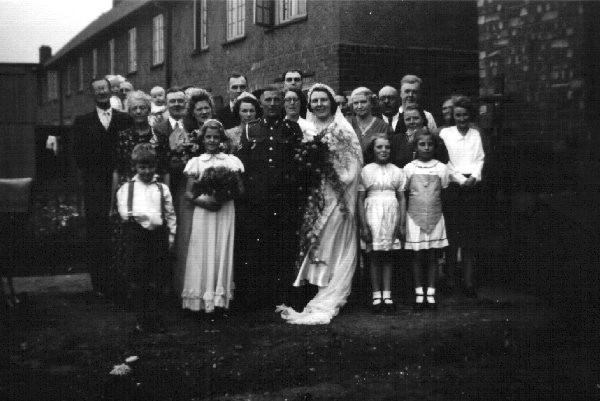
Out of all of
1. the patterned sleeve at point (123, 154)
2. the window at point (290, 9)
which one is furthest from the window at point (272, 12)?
the patterned sleeve at point (123, 154)

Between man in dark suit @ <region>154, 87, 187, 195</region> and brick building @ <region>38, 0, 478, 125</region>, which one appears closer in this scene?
man in dark suit @ <region>154, 87, 187, 195</region>

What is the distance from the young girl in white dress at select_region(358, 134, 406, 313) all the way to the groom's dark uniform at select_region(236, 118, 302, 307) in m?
0.63

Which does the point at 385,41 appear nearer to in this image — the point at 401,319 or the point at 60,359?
the point at 401,319

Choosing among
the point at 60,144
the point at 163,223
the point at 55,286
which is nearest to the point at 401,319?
the point at 163,223

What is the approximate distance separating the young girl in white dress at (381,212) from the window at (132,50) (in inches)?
801

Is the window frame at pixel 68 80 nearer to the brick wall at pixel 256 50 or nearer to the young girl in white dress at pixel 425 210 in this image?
the brick wall at pixel 256 50

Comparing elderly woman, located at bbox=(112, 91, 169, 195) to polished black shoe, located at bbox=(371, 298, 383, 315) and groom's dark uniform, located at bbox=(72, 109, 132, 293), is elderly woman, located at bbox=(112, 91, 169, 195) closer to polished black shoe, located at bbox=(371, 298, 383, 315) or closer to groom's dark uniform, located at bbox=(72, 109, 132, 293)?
groom's dark uniform, located at bbox=(72, 109, 132, 293)

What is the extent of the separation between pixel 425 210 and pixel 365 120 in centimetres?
108

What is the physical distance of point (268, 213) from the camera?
7145 mm

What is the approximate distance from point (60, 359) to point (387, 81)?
320 inches

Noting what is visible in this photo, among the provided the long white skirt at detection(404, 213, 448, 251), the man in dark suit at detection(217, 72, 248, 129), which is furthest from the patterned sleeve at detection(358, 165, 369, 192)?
the man in dark suit at detection(217, 72, 248, 129)

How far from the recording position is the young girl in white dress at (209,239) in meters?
6.85

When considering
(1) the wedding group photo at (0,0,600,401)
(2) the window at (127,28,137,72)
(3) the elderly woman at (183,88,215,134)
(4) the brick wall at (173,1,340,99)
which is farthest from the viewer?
(2) the window at (127,28,137,72)

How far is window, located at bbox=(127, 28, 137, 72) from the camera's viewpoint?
2654 cm
